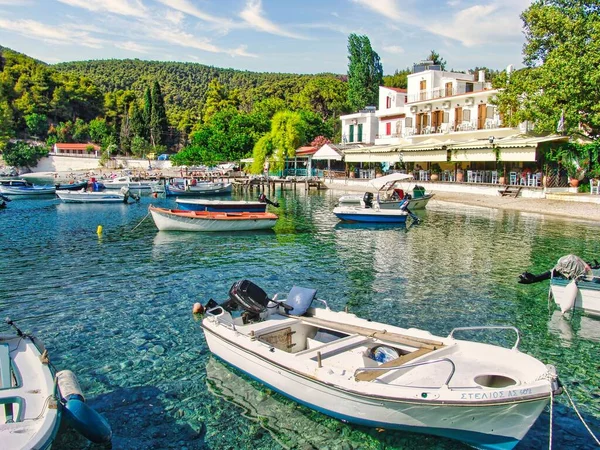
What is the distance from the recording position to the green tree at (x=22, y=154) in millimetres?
100750

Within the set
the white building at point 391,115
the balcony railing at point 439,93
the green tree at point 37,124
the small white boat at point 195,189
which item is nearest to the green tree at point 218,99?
the green tree at point 37,124

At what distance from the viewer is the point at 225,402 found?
326 inches

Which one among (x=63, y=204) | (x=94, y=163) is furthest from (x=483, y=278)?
(x=94, y=163)

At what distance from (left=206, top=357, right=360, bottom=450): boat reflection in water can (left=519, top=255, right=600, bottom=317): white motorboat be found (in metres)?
7.88

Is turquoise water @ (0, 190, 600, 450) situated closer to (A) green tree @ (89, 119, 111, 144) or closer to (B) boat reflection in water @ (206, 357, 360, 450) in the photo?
(B) boat reflection in water @ (206, 357, 360, 450)

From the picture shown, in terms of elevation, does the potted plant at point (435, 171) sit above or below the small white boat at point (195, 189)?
above

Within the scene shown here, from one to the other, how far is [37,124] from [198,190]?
88.9m

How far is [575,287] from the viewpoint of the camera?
12.3 meters

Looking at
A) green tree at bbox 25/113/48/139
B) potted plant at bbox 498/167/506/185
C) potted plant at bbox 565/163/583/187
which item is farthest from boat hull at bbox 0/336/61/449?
green tree at bbox 25/113/48/139

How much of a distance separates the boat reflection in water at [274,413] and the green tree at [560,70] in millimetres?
31339

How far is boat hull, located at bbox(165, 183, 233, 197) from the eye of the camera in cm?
4700

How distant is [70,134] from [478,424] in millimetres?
130116

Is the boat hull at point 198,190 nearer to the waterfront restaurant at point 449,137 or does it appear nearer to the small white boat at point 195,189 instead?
the small white boat at point 195,189

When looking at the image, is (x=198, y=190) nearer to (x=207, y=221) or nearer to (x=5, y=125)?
(x=207, y=221)
